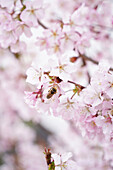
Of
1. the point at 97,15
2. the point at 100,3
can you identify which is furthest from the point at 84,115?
the point at 100,3

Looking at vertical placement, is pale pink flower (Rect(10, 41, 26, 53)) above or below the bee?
above

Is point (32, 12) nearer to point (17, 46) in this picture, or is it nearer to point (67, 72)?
point (17, 46)

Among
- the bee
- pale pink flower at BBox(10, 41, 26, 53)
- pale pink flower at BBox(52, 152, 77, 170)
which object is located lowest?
pale pink flower at BBox(52, 152, 77, 170)

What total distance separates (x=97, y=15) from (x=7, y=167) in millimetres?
Answer: 3110

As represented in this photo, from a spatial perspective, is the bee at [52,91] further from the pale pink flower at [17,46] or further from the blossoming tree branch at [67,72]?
the pale pink flower at [17,46]

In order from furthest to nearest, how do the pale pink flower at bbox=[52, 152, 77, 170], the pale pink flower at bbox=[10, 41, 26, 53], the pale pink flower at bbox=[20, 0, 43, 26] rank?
1. the pale pink flower at bbox=[10, 41, 26, 53]
2. the pale pink flower at bbox=[20, 0, 43, 26]
3. the pale pink flower at bbox=[52, 152, 77, 170]

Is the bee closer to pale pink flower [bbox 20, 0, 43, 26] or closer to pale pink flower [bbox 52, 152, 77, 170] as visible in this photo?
pale pink flower [bbox 52, 152, 77, 170]

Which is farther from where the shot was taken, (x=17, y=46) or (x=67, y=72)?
(x=17, y=46)

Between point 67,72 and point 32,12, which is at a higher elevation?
point 32,12

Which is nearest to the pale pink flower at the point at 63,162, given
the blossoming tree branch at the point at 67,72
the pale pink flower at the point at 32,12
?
the blossoming tree branch at the point at 67,72

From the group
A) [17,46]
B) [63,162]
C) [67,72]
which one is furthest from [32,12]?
[63,162]

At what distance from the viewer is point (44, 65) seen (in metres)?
1.09

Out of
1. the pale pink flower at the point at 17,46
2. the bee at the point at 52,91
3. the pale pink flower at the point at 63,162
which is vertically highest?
the pale pink flower at the point at 17,46

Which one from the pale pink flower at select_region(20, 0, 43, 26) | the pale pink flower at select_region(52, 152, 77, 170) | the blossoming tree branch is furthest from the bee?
the pale pink flower at select_region(20, 0, 43, 26)
